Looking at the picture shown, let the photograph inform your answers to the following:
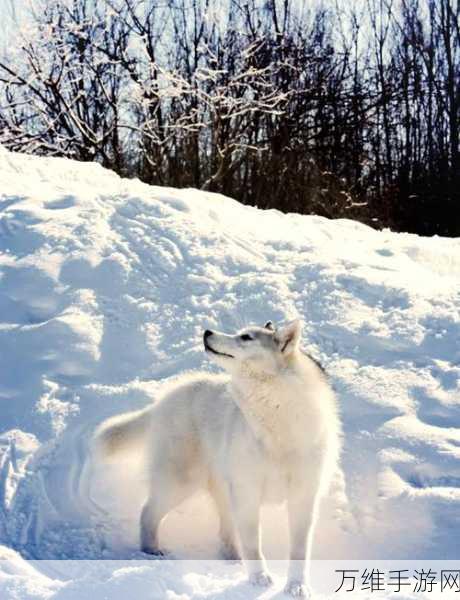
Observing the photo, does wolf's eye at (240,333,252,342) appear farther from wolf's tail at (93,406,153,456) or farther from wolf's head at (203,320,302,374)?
wolf's tail at (93,406,153,456)

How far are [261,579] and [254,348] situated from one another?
102 centimetres

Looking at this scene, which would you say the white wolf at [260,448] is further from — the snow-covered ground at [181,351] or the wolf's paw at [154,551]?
the snow-covered ground at [181,351]

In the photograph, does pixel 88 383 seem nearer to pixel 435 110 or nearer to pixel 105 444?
pixel 105 444

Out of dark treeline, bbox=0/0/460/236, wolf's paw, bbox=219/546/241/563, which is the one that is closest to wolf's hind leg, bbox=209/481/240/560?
wolf's paw, bbox=219/546/241/563

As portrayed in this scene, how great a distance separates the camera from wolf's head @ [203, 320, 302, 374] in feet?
11.7

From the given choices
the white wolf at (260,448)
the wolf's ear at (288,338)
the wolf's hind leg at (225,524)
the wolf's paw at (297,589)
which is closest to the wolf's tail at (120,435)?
the white wolf at (260,448)

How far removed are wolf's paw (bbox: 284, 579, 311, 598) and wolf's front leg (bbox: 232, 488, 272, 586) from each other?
0.39 feet

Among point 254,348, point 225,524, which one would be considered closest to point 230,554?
point 225,524

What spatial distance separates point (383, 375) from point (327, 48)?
46.7 feet

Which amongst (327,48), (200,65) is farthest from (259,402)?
(327,48)

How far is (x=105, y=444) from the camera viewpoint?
13.6ft

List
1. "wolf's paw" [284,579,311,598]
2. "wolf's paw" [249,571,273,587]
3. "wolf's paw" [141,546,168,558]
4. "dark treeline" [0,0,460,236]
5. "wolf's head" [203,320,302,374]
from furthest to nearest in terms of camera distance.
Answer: "dark treeline" [0,0,460,236], "wolf's paw" [141,546,168,558], "wolf's head" [203,320,302,374], "wolf's paw" [249,571,273,587], "wolf's paw" [284,579,311,598]

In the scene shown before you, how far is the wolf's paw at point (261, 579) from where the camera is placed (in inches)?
136

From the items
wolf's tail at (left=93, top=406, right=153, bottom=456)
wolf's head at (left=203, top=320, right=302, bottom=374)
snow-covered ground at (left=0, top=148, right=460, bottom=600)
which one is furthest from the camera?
wolf's tail at (left=93, top=406, right=153, bottom=456)
